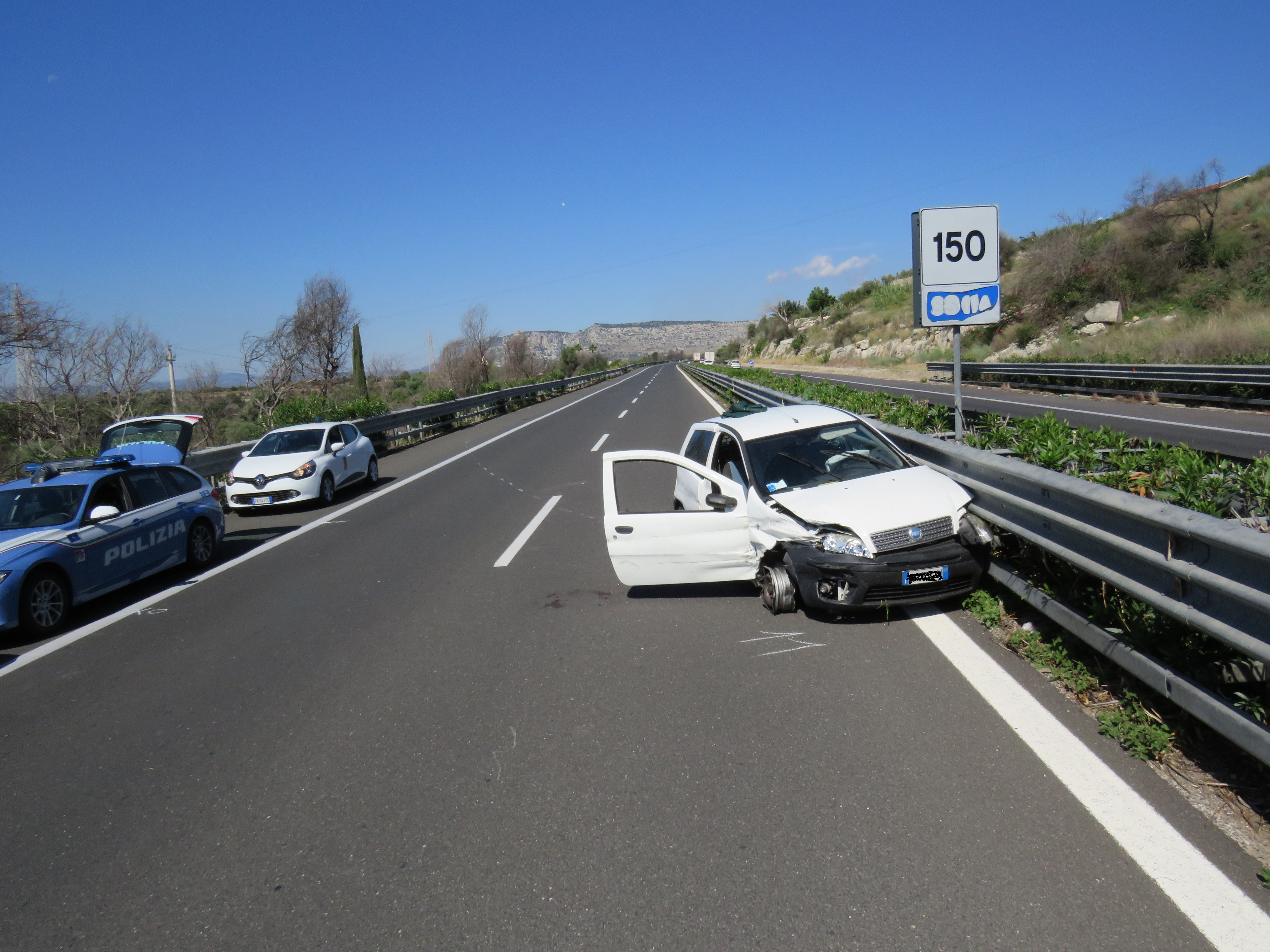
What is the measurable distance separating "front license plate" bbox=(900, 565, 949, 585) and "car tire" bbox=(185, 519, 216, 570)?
751 cm

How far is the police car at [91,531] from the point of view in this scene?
23.0 feet

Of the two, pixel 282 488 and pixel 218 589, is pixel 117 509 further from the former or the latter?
pixel 282 488

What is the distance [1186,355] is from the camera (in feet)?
89.6

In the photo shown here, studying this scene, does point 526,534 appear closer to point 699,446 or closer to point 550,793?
point 699,446

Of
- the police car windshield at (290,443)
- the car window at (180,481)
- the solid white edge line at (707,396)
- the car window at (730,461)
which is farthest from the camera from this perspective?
the solid white edge line at (707,396)

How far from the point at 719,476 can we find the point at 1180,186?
46.6 m

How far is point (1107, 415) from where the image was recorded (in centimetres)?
1920

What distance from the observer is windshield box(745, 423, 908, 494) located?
6.87 m

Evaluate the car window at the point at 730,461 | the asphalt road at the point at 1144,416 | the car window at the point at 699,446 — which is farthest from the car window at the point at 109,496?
the asphalt road at the point at 1144,416

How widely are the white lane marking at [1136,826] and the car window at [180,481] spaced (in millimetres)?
8328

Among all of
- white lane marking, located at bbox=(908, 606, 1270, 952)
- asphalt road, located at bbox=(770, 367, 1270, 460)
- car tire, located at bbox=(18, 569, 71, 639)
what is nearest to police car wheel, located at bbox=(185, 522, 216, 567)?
car tire, located at bbox=(18, 569, 71, 639)

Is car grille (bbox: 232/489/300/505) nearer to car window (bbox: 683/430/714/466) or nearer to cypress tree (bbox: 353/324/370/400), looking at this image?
car window (bbox: 683/430/714/466)

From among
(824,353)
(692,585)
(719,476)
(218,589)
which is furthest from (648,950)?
(824,353)

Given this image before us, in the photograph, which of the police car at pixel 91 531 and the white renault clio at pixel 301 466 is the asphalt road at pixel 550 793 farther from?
the white renault clio at pixel 301 466
